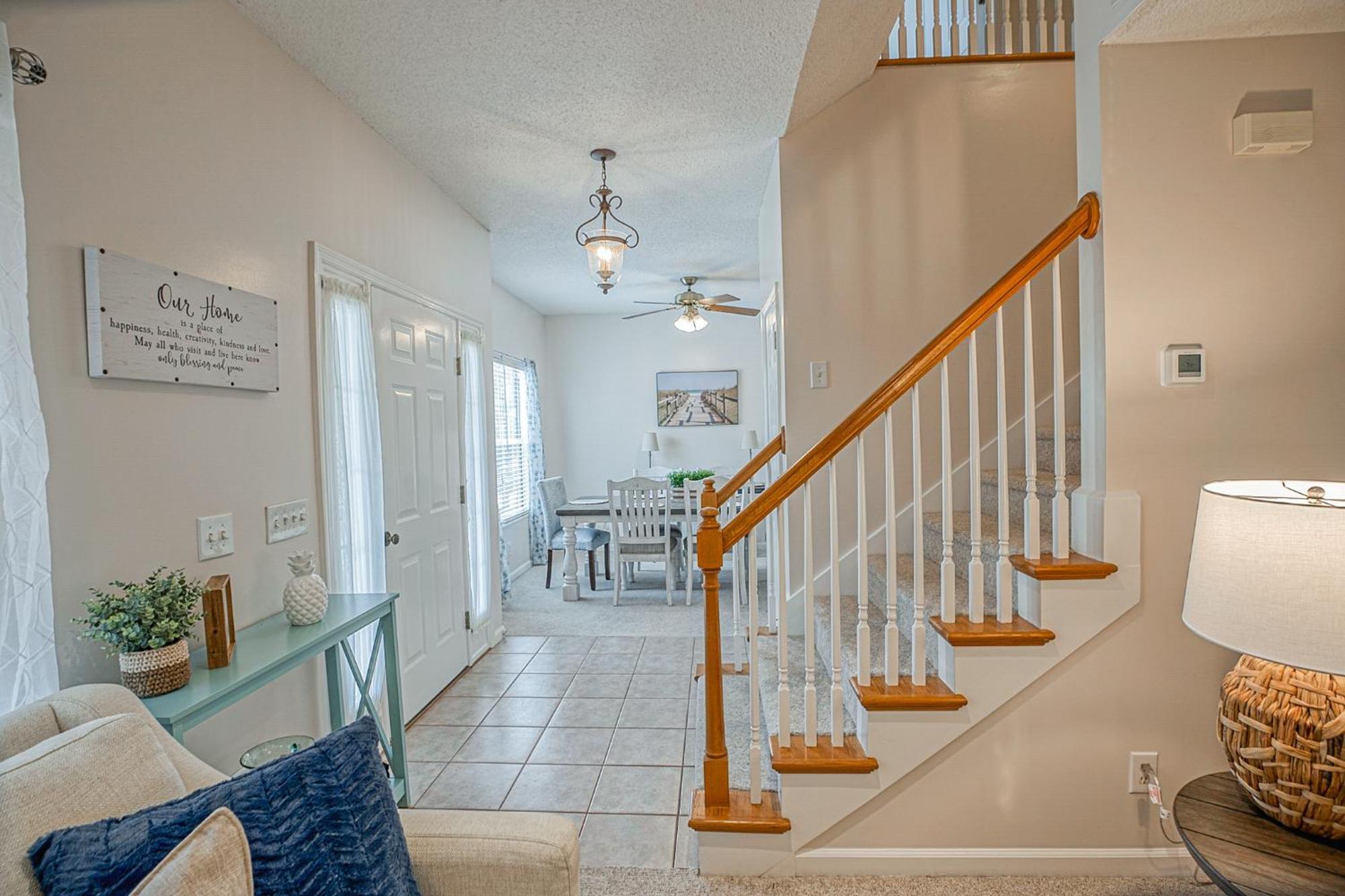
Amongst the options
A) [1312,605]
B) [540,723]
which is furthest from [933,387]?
[540,723]

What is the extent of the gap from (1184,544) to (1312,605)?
2.42 feet

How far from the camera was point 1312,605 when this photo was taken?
1.16 m

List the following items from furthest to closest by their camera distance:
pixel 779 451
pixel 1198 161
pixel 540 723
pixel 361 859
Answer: pixel 779 451, pixel 540 723, pixel 1198 161, pixel 361 859

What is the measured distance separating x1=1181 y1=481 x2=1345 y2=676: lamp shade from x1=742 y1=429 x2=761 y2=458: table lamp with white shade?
572cm

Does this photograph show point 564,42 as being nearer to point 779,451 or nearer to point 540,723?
→ point 779,451

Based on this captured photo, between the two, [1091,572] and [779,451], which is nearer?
[1091,572]

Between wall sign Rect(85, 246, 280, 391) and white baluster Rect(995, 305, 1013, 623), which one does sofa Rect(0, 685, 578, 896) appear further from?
white baluster Rect(995, 305, 1013, 623)

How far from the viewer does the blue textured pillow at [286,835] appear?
873mm

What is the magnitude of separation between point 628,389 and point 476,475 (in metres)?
3.63

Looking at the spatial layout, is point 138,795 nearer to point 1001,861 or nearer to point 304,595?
point 304,595

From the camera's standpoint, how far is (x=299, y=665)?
2037 millimetres

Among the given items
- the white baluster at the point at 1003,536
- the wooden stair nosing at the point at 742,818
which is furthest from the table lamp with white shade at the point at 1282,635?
the wooden stair nosing at the point at 742,818

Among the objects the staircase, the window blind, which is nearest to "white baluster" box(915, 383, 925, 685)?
the staircase

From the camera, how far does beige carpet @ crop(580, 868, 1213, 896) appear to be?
1.89m
